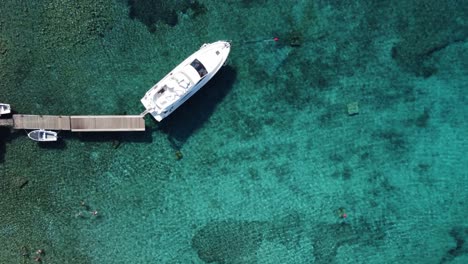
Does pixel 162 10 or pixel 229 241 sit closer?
pixel 162 10

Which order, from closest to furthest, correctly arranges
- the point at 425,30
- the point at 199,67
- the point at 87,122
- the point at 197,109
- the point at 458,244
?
the point at 199,67 → the point at 87,122 → the point at 425,30 → the point at 197,109 → the point at 458,244

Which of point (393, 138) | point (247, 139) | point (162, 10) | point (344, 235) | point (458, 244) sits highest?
point (162, 10)

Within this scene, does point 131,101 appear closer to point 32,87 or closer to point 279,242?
point 32,87

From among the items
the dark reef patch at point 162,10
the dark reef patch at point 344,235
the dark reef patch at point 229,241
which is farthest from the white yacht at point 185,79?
the dark reef patch at point 344,235

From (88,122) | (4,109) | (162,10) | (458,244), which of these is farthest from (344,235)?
(4,109)

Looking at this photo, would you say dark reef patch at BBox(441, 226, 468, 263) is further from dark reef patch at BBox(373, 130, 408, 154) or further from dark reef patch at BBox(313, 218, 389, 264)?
dark reef patch at BBox(373, 130, 408, 154)

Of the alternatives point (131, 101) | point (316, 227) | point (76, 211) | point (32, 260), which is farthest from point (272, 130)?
point (32, 260)

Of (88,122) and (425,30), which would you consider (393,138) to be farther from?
(88,122)

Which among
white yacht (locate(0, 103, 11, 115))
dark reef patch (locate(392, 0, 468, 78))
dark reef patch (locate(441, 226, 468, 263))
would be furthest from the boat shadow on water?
dark reef patch (locate(441, 226, 468, 263))

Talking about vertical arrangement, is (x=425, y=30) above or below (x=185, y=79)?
above
